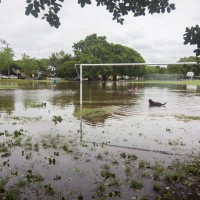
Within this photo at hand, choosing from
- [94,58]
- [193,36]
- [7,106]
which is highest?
[94,58]

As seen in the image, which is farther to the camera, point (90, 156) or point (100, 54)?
point (100, 54)

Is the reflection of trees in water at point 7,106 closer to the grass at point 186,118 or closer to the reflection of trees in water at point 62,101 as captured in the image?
the reflection of trees in water at point 62,101

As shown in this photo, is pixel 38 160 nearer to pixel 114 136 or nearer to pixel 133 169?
pixel 133 169

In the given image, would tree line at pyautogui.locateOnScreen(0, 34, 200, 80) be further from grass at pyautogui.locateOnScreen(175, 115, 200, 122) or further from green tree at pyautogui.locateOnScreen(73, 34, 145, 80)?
grass at pyautogui.locateOnScreen(175, 115, 200, 122)

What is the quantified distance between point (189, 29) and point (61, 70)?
325ft

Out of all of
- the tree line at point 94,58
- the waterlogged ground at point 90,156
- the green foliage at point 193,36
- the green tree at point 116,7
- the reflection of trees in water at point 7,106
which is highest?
the tree line at point 94,58

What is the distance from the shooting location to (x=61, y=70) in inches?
4063


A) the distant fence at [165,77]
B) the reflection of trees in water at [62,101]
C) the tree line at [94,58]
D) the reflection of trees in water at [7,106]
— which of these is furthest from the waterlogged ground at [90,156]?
the distant fence at [165,77]

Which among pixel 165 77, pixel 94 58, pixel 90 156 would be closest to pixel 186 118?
pixel 90 156

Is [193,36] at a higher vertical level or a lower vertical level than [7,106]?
higher

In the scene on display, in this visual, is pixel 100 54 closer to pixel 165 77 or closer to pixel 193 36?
pixel 165 77

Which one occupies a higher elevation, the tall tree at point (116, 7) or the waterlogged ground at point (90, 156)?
the tall tree at point (116, 7)

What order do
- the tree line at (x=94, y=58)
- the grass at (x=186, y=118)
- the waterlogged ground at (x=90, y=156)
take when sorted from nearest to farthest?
the waterlogged ground at (x=90, y=156), the grass at (x=186, y=118), the tree line at (x=94, y=58)

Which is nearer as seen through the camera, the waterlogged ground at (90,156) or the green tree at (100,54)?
the waterlogged ground at (90,156)
